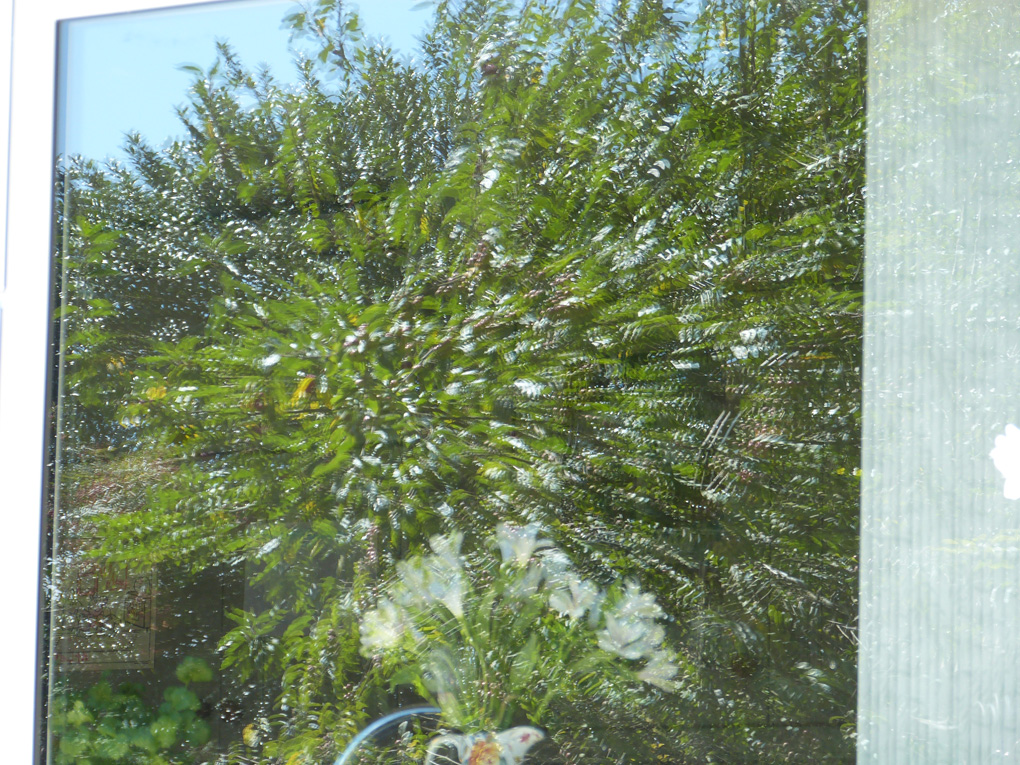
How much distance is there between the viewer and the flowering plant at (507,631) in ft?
2.97

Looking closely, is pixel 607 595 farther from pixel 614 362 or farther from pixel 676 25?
pixel 676 25

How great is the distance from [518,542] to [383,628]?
0.23 m

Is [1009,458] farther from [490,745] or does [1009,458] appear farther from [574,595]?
[490,745]

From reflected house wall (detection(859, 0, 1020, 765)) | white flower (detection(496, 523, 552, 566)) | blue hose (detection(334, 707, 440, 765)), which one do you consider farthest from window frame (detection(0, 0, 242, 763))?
reflected house wall (detection(859, 0, 1020, 765))

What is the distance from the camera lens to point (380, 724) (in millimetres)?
961

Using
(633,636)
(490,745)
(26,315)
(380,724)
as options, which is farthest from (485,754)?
(26,315)

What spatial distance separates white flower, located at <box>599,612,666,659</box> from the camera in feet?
2.94

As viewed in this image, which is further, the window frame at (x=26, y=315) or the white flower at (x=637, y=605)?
the window frame at (x=26, y=315)

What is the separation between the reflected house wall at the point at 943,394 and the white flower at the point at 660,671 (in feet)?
0.72

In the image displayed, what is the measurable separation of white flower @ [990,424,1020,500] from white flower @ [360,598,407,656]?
2.50 feet

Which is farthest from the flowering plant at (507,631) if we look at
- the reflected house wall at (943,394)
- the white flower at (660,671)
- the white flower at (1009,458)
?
the white flower at (1009,458)

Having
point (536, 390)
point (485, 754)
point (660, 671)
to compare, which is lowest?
point (485, 754)

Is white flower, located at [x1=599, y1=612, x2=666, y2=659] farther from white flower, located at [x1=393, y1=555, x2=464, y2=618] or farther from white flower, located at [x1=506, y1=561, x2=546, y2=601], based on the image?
white flower, located at [x1=393, y1=555, x2=464, y2=618]

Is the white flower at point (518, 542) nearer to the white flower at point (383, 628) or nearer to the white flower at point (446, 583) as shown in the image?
the white flower at point (446, 583)
